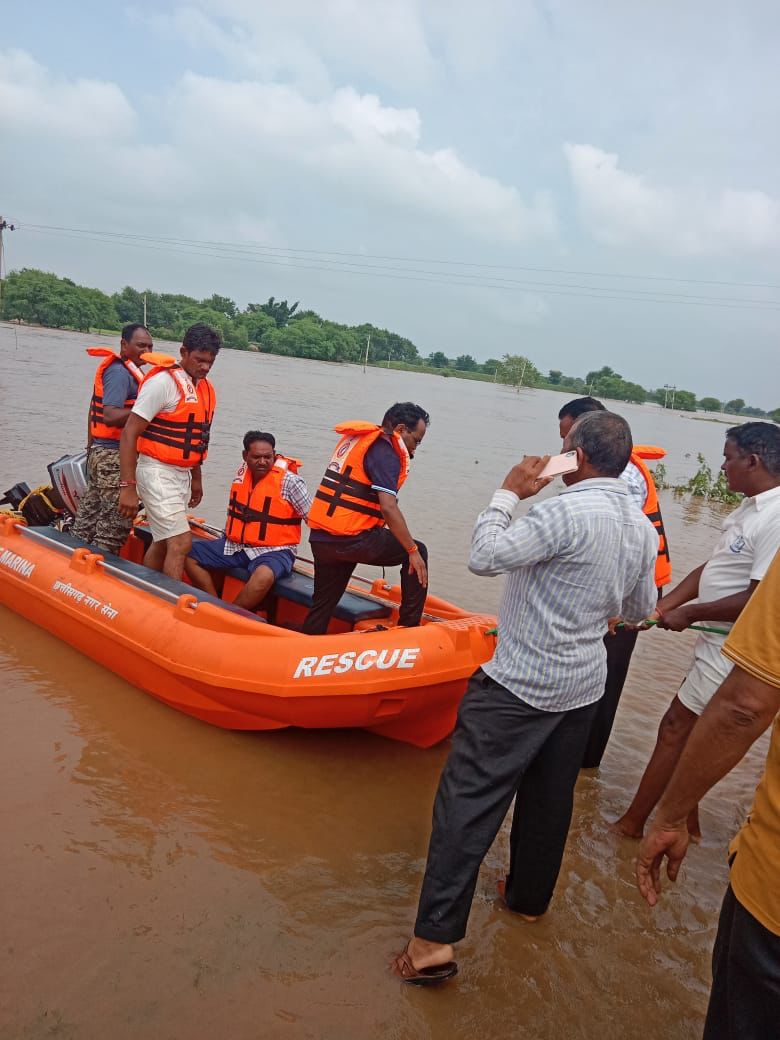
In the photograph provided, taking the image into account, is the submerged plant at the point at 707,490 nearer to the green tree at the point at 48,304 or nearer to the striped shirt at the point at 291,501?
the striped shirt at the point at 291,501

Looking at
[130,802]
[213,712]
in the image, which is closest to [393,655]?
[213,712]

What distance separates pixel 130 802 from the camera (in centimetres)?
293

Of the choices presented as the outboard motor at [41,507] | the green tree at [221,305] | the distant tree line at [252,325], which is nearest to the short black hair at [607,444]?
the outboard motor at [41,507]

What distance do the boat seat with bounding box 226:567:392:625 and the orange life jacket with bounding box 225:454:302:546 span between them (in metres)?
0.25

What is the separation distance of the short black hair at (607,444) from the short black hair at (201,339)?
107 inches

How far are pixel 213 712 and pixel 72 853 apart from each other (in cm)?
102

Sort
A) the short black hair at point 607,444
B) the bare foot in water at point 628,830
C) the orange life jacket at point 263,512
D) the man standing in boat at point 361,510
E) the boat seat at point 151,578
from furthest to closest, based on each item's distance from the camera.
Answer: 1. the orange life jacket at point 263,512
2. the boat seat at point 151,578
3. the man standing in boat at point 361,510
4. the bare foot in water at point 628,830
5. the short black hair at point 607,444

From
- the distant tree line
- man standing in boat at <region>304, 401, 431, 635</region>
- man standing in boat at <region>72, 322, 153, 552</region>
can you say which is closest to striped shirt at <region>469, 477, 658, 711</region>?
man standing in boat at <region>304, 401, 431, 635</region>

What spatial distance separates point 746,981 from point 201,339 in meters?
3.83

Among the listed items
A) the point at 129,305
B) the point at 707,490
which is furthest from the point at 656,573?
the point at 129,305

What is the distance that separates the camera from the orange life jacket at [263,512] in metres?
4.25

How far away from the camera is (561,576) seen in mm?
1982

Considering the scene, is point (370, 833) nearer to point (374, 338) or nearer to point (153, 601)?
point (153, 601)

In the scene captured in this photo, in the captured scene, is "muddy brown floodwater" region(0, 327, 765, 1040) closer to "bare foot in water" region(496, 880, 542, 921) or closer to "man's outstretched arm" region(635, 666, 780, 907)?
"bare foot in water" region(496, 880, 542, 921)
